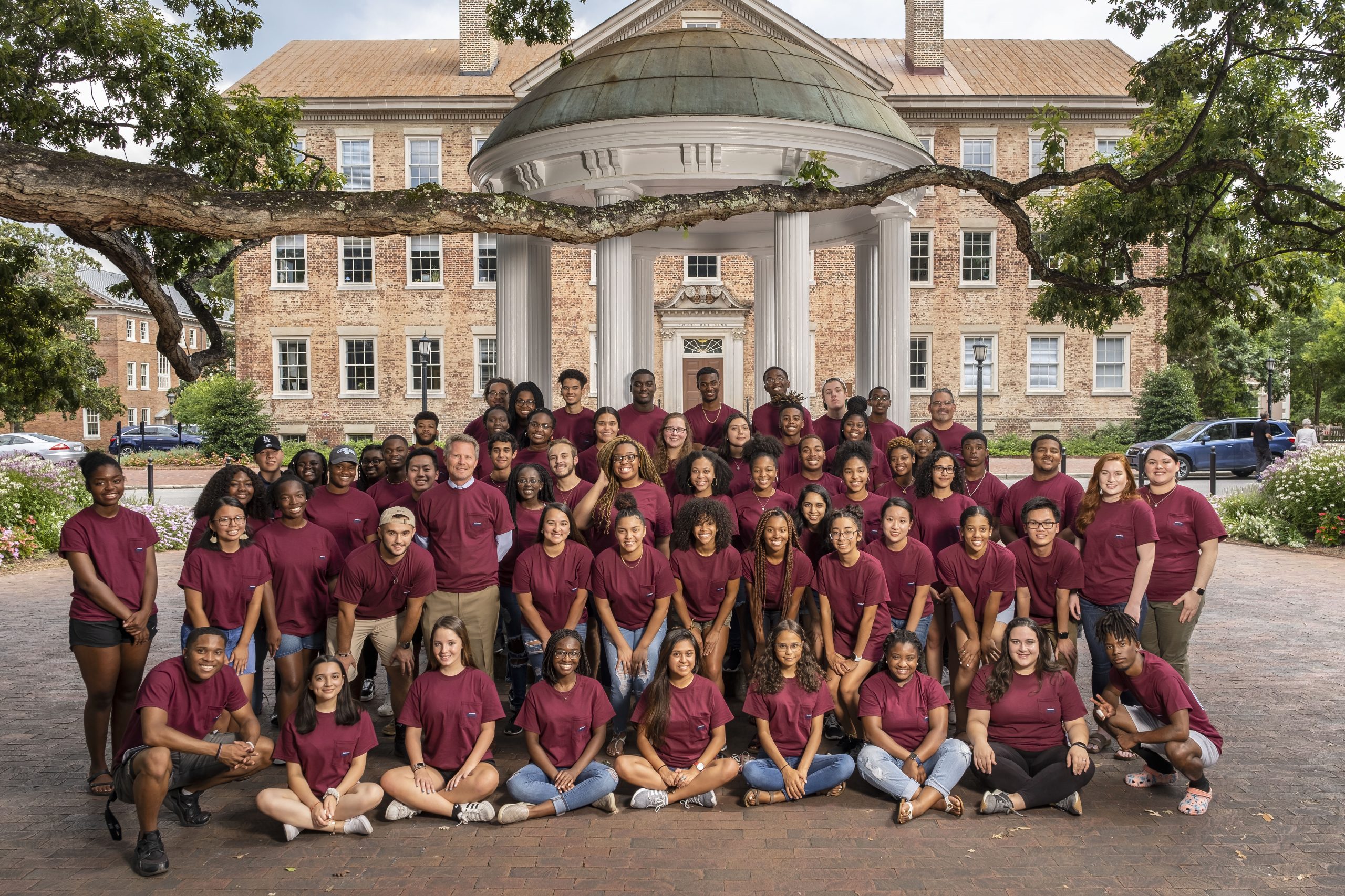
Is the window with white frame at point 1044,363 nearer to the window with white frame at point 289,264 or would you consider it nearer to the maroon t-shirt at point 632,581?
the window with white frame at point 289,264

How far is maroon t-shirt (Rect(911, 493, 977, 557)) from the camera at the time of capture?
276 inches

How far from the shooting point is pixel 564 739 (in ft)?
19.3

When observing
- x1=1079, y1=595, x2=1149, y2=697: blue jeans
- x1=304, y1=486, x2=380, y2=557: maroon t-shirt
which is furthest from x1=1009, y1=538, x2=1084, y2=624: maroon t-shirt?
x1=304, y1=486, x2=380, y2=557: maroon t-shirt

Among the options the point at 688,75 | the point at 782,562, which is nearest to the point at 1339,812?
the point at 782,562

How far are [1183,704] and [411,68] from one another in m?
38.5

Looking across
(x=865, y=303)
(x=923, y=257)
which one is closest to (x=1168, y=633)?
(x=865, y=303)

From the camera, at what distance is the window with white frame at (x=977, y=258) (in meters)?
36.9

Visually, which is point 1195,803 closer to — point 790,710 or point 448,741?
point 790,710

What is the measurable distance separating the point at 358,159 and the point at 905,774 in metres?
35.7

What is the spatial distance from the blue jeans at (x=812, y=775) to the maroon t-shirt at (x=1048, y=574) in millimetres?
1701

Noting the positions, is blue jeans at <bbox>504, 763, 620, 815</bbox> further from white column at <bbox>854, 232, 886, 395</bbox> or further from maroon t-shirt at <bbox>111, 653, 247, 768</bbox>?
white column at <bbox>854, 232, 886, 395</bbox>

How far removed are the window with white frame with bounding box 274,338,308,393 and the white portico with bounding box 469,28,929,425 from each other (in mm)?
26542

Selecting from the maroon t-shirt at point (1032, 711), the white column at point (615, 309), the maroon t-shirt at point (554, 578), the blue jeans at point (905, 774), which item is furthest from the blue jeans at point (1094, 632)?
the white column at point (615, 309)

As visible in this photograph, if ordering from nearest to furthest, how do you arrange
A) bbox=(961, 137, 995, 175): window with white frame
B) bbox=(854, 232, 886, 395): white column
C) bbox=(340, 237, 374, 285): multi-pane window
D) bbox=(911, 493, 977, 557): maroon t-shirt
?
bbox=(911, 493, 977, 557): maroon t-shirt
bbox=(854, 232, 886, 395): white column
bbox=(961, 137, 995, 175): window with white frame
bbox=(340, 237, 374, 285): multi-pane window
